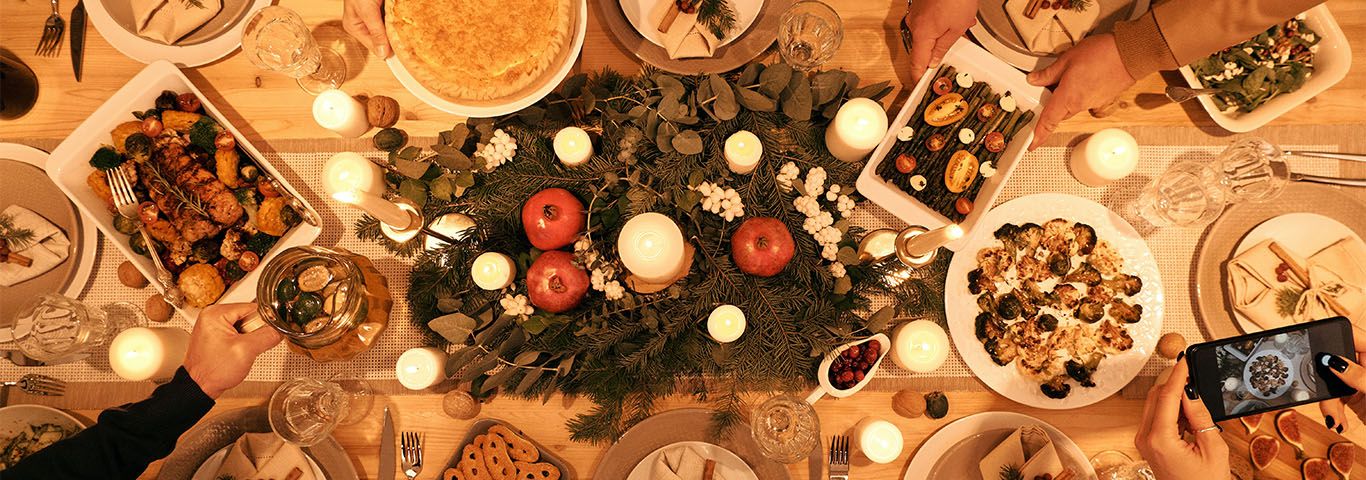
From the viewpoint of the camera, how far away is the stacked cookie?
1.13 metres

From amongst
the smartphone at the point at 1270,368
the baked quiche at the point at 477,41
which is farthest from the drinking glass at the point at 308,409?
the smartphone at the point at 1270,368

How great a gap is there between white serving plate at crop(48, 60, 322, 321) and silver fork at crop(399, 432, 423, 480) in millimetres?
402

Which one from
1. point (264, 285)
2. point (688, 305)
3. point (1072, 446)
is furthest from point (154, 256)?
point (1072, 446)

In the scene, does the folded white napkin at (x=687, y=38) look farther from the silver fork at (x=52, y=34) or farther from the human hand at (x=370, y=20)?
the silver fork at (x=52, y=34)

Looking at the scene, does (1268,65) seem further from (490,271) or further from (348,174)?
(348,174)

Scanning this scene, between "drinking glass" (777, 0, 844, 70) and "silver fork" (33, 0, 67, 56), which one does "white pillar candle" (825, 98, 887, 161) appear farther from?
"silver fork" (33, 0, 67, 56)

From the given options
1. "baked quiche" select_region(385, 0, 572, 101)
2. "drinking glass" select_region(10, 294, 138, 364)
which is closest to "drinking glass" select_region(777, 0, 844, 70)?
"baked quiche" select_region(385, 0, 572, 101)

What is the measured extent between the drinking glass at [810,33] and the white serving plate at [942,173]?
0.61ft

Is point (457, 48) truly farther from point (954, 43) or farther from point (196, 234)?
point (954, 43)

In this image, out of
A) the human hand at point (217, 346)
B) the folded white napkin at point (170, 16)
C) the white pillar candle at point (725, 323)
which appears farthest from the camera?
the folded white napkin at point (170, 16)

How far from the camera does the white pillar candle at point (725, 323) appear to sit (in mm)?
1015

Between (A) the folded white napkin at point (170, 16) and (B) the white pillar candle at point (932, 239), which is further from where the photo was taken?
(A) the folded white napkin at point (170, 16)

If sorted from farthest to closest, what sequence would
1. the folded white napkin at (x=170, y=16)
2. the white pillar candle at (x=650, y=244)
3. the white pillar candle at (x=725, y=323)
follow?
the folded white napkin at (x=170, y=16) → the white pillar candle at (x=725, y=323) → the white pillar candle at (x=650, y=244)

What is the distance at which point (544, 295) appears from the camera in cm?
104
